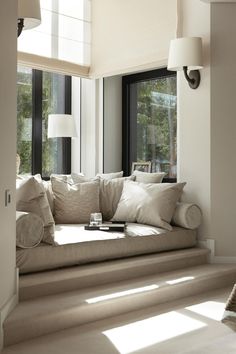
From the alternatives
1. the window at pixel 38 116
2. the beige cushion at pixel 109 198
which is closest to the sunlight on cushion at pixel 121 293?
the beige cushion at pixel 109 198

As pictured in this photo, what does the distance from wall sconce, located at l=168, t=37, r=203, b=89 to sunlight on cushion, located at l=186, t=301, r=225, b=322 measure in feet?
7.22

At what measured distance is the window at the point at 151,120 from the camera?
5516 mm

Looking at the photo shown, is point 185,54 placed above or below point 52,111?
above

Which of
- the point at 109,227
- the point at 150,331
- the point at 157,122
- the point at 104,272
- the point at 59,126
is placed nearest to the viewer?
the point at 150,331

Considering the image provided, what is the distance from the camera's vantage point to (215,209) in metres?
4.75

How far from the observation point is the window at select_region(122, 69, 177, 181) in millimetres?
5516

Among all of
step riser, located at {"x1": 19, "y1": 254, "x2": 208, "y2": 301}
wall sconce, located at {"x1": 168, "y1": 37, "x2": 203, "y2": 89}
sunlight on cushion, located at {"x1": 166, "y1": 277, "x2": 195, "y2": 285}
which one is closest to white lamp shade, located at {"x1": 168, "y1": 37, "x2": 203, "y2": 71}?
wall sconce, located at {"x1": 168, "y1": 37, "x2": 203, "y2": 89}

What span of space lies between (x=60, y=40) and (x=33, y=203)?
8.35 ft

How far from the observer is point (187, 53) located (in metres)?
4.56

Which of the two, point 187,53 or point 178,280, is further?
point 187,53

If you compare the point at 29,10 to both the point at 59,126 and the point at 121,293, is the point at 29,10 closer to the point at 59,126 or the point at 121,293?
the point at 59,126

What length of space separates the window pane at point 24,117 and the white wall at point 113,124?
3.10 ft

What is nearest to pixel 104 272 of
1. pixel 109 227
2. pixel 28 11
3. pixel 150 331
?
pixel 109 227

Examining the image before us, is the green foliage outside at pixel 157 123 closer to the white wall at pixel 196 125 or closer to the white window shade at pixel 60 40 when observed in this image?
the white wall at pixel 196 125
